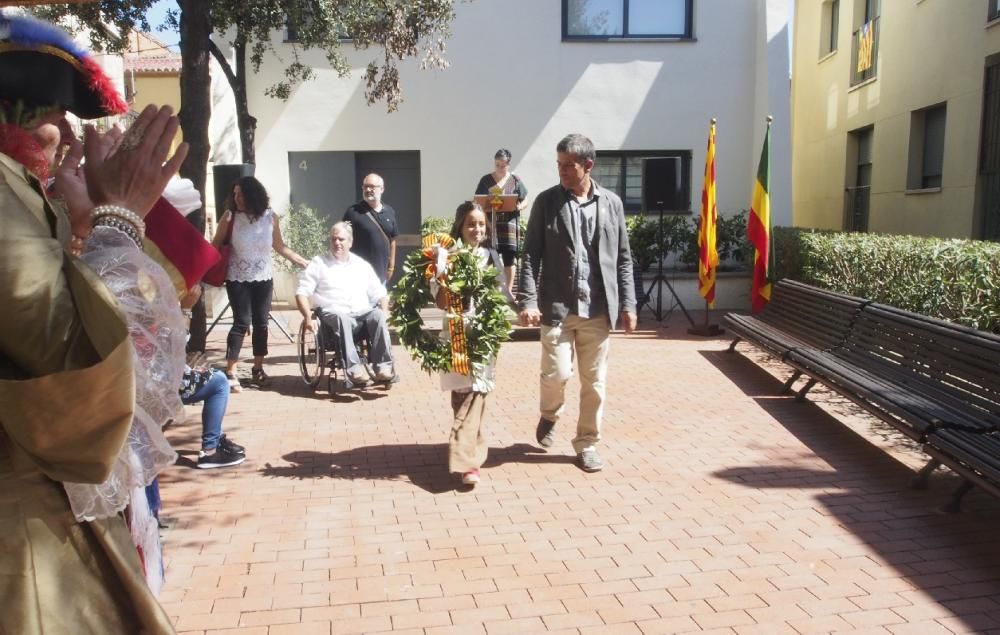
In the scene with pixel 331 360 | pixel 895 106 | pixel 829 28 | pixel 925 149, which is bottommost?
pixel 331 360

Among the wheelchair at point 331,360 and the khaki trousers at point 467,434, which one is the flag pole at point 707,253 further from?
the khaki trousers at point 467,434

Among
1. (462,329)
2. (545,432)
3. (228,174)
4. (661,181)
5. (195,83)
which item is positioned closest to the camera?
(462,329)

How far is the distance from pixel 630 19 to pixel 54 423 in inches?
587

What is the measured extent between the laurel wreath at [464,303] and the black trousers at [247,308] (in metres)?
2.75

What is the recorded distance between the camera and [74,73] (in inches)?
73.9

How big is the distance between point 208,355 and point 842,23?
603 inches

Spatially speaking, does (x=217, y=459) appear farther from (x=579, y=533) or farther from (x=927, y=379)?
(x=927, y=379)

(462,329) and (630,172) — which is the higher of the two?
(630,172)

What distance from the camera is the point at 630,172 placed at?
1524cm

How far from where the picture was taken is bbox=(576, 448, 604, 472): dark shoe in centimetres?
553

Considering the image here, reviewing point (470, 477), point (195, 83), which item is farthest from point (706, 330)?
point (195, 83)

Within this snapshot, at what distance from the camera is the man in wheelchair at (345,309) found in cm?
772

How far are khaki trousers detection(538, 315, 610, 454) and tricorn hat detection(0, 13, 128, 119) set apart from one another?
387 cm

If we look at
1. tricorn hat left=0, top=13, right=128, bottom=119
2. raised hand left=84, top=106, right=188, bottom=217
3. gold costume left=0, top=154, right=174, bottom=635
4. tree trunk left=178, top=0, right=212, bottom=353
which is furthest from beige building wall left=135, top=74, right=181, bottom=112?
gold costume left=0, top=154, right=174, bottom=635
